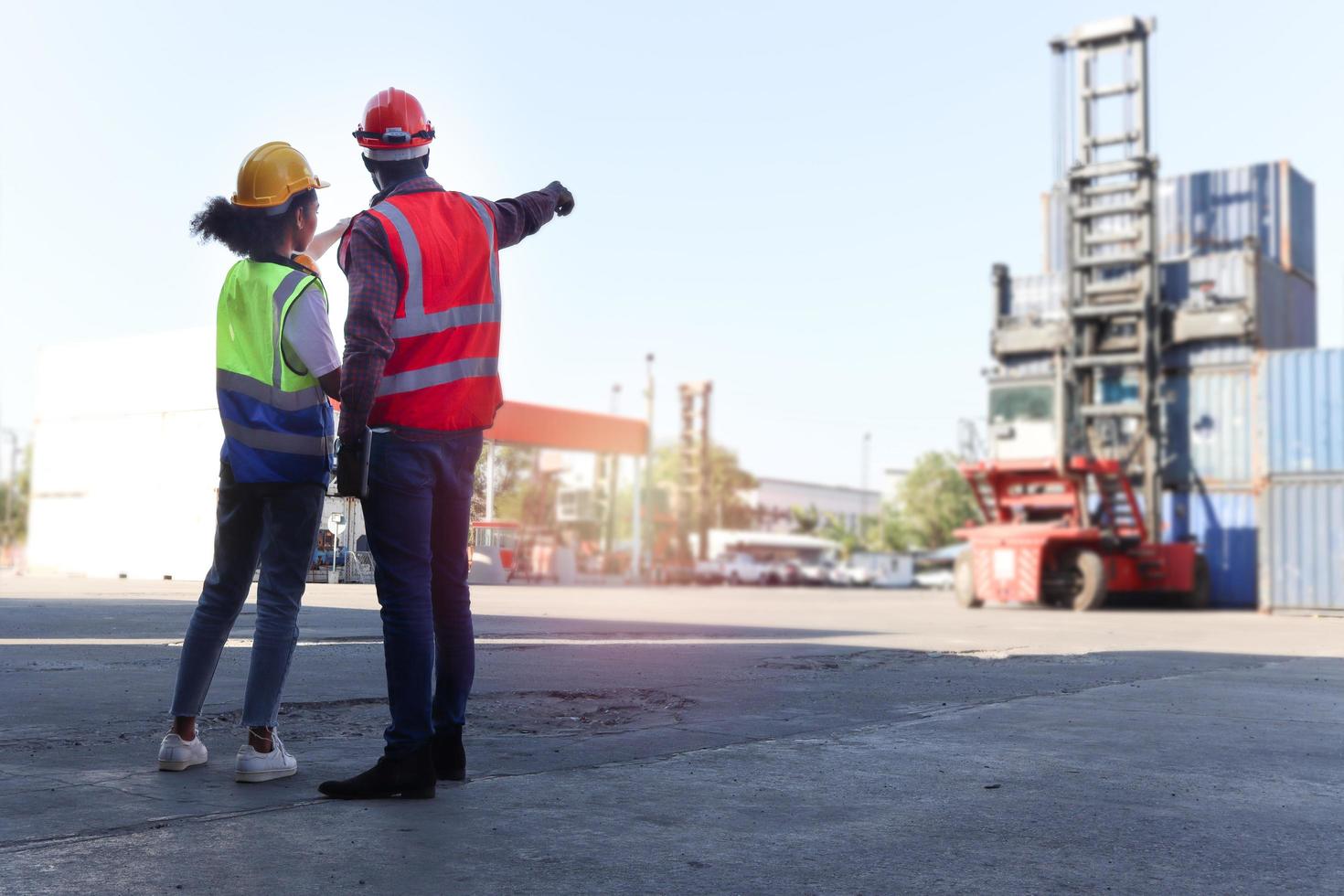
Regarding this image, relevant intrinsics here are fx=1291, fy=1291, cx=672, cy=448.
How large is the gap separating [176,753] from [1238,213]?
3112 centimetres

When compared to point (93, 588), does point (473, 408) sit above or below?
above

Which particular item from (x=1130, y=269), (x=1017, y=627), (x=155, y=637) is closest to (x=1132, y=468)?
(x=1130, y=269)

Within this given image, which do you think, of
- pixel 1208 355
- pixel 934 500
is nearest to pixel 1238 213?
A: pixel 1208 355

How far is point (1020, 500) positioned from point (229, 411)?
789 inches

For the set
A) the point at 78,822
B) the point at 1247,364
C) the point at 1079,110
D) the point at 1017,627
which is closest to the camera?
the point at 78,822

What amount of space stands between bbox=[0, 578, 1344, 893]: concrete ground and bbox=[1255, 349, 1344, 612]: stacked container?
1571cm

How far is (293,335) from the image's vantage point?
11.1 feet

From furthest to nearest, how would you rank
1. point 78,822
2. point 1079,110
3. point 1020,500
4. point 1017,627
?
point 1079,110 < point 1020,500 < point 1017,627 < point 78,822

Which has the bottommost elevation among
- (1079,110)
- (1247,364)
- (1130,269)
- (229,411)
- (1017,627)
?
(1017,627)

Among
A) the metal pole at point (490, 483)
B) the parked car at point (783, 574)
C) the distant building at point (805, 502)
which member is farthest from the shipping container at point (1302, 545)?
the distant building at point (805, 502)

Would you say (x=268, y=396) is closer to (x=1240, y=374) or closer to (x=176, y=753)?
(x=176, y=753)

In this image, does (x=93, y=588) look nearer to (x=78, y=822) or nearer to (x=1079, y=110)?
(x=78, y=822)

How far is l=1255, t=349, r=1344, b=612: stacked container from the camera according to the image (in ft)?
69.6

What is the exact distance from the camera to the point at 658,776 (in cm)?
342
